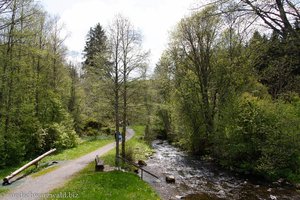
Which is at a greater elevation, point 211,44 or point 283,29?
point 211,44

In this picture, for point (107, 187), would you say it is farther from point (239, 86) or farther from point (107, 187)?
point (239, 86)

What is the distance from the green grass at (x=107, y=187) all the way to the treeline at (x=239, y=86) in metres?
7.13

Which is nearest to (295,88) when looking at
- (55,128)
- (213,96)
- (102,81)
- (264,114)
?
(264,114)

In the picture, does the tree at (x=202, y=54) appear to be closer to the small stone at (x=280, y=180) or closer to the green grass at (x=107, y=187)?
the small stone at (x=280, y=180)

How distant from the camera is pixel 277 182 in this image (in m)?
17.0

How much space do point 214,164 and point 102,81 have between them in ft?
39.7

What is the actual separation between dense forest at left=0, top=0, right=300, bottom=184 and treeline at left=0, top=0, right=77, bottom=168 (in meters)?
0.09

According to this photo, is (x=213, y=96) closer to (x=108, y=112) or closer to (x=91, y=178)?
(x=108, y=112)

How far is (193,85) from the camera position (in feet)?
91.5

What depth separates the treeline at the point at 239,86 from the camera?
6.89m

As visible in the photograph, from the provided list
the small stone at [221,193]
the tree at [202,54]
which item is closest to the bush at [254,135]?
the small stone at [221,193]

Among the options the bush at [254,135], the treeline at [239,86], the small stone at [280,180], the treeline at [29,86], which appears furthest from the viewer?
the treeline at [29,86]

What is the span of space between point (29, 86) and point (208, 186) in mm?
17093

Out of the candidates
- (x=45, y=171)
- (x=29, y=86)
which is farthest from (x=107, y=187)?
(x=29, y=86)
